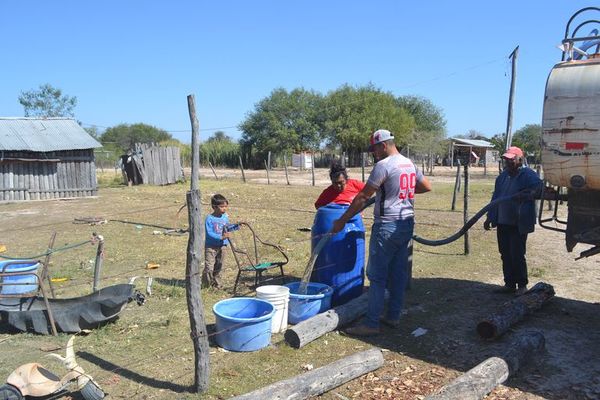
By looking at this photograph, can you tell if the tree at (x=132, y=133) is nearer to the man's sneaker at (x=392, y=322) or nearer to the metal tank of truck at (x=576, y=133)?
the man's sneaker at (x=392, y=322)

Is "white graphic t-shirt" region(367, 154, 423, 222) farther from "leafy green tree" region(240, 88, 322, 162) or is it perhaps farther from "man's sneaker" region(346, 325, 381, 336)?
"leafy green tree" region(240, 88, 322, 162)

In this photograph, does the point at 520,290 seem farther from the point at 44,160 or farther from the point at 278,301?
the point at 44,160

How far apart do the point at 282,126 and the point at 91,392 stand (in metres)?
50.6

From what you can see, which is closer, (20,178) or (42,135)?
(20,178)

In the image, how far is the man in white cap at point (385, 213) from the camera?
200 inches

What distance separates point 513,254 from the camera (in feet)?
22.0

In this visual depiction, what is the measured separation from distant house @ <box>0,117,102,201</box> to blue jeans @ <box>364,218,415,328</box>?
18.4 m

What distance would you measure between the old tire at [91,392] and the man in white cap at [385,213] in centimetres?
258

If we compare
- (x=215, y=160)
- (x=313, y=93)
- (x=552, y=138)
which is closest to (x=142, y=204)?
(x=552, y=138)

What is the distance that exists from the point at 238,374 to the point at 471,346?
2385mm

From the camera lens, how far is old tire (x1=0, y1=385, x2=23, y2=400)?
3646 millimetres

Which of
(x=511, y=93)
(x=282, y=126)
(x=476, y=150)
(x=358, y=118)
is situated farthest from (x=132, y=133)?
(x=511, y=93)

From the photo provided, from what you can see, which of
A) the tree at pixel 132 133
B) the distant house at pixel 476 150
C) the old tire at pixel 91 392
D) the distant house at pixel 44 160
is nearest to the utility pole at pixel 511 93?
the old tire at pixel 91 392

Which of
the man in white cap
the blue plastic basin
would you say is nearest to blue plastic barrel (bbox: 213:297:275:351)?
the blue plastic basin
